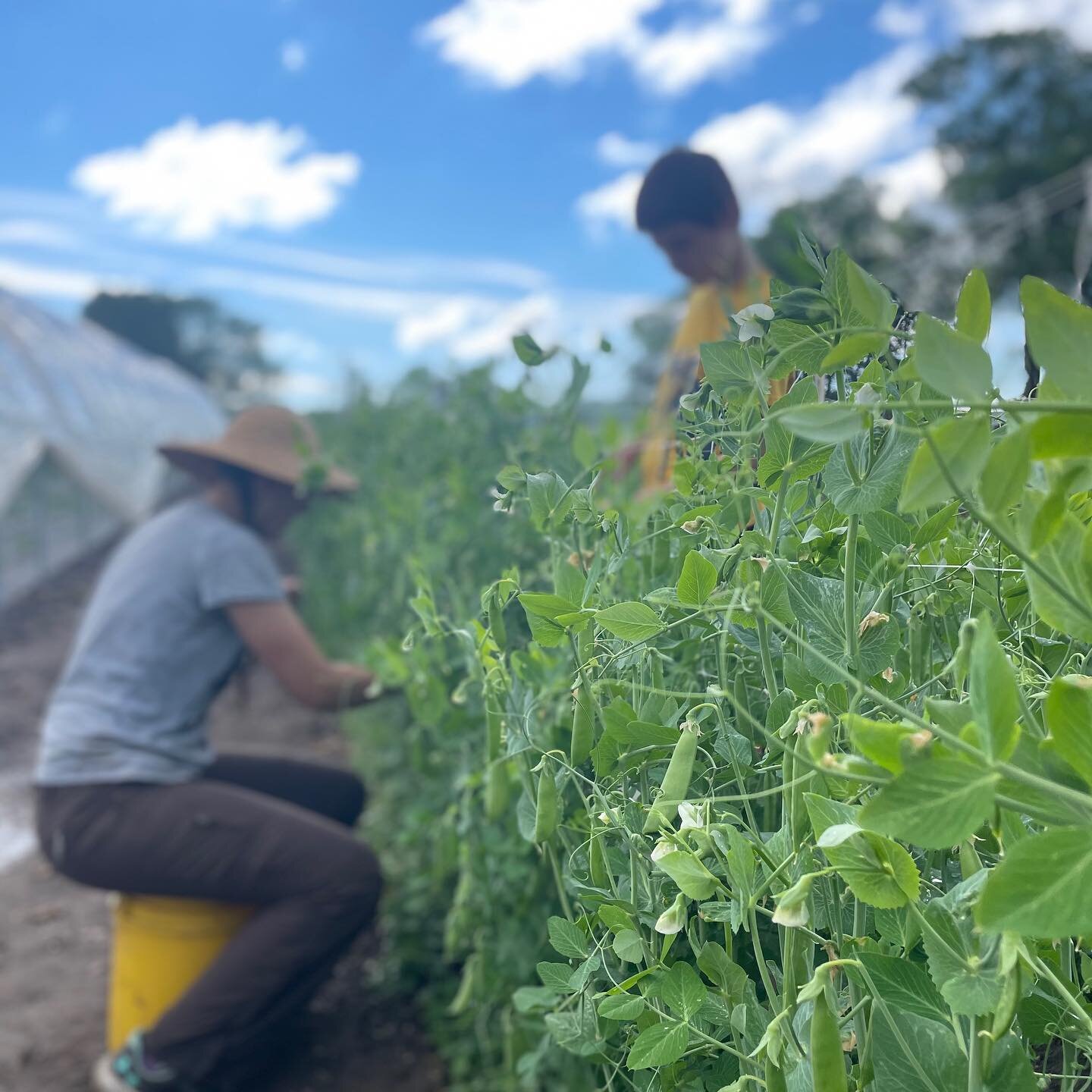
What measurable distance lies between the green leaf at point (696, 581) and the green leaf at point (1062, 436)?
0.77 feet

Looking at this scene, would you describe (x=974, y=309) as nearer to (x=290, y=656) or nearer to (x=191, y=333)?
(x=290, y=656)

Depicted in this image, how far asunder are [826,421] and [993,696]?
0.13m

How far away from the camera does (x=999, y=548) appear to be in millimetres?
653

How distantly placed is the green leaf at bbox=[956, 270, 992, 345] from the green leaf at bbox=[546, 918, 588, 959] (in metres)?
0.47

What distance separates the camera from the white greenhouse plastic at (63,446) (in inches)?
297

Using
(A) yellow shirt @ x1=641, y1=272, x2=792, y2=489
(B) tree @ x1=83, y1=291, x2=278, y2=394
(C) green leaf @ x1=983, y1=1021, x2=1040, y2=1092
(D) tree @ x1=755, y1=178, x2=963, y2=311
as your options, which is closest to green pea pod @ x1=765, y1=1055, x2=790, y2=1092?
(C) green leaf @ x1=983, y1=1021, x2=1040, y2=1092

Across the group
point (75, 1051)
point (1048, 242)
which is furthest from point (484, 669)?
point (1048, 242)

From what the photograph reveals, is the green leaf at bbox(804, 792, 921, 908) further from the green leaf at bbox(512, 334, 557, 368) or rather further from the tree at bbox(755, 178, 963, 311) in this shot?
the tree at bbox(755, 178, 963, 311)

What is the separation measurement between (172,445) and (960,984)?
2398mm

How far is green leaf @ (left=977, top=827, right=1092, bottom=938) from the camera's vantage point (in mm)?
395

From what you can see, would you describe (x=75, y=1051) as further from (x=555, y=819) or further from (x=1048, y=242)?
(x=1048, y=242)

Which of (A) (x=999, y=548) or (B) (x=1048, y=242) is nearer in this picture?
(A) (x=999, y=548)

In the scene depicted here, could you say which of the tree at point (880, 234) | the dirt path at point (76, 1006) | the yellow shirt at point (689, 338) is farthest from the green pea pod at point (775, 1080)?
the tree at point (880, 234)

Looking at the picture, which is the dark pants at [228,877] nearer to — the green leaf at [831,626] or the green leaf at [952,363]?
the green leaf at [831,626]
